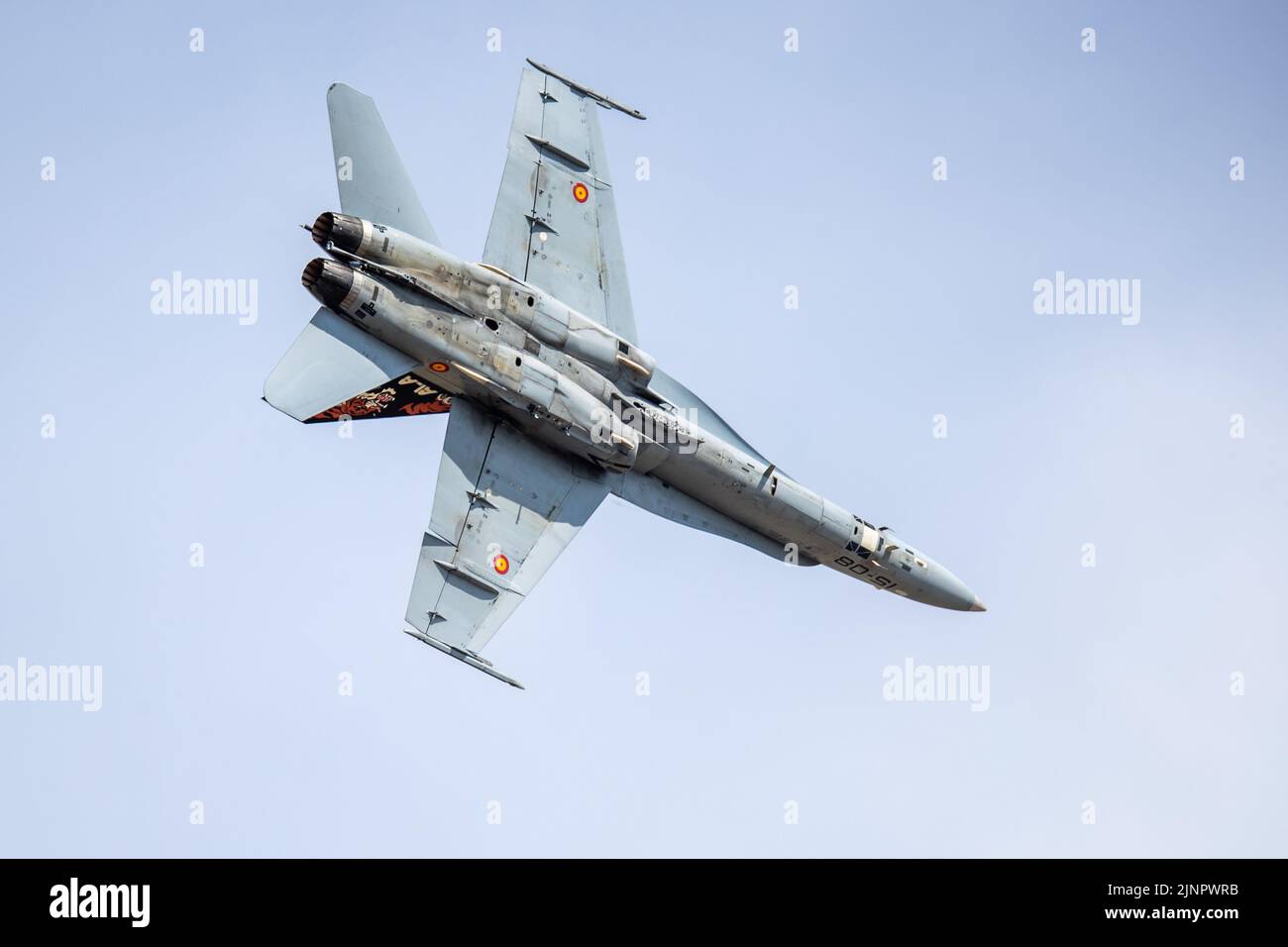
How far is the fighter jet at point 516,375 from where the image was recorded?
36.8 m

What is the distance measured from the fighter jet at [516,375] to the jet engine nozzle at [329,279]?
4 centimetres

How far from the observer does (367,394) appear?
37.4 metres

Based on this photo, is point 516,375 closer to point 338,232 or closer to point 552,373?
point 552,373

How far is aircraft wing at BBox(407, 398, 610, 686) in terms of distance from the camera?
124ft

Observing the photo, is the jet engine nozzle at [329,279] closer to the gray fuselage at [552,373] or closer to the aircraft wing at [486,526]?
the gray fuselage at [552,373]

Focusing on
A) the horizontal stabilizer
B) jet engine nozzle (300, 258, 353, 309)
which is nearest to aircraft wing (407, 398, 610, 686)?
the horizontal stabilizer

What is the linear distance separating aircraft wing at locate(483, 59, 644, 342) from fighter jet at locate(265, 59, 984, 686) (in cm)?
4

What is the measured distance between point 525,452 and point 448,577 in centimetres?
334

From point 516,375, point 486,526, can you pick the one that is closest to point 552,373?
point 516,375

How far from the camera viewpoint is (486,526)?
38.8m

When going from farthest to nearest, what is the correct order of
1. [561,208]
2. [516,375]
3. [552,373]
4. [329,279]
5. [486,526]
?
[561,208] < [486,526] < [552,373] < [516,375] < [329,279]

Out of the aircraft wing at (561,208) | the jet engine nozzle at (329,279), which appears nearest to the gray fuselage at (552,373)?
the jet engine nozzle at (329,279)

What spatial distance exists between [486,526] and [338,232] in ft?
22.7
